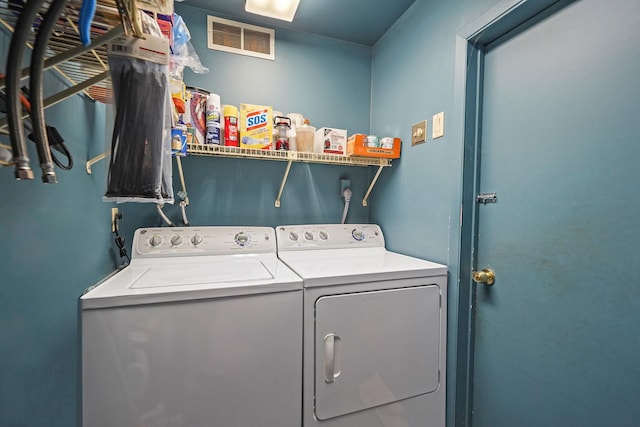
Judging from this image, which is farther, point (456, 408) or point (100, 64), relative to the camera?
point (456, 408)

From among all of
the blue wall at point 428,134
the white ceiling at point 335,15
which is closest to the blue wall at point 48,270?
the white ceiling at point 335,15

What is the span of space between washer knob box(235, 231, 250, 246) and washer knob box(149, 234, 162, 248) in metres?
0.43

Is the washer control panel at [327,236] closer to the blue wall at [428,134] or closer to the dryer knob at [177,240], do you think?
the blue wall at [428,134]

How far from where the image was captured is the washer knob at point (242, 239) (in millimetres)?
1673

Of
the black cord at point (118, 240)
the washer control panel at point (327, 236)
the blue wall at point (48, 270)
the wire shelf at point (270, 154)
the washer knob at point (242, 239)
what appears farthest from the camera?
the washer control panel at point (327, 236)

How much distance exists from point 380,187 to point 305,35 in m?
1.31

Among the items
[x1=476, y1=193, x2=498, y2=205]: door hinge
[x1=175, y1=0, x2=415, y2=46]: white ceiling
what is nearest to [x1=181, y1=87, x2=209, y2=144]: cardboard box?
[x1=175, y1=0, x2=415, y2=46]: white ceiling

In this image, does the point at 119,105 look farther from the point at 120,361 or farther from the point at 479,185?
the point at 479,185

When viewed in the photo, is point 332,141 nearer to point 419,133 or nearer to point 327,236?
point 419,133

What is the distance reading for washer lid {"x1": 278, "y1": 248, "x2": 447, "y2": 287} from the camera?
3.90 feet

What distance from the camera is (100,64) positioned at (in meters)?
0.95

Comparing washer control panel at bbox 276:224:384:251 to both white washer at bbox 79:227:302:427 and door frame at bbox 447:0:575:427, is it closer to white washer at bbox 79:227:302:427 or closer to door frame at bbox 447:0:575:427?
white washer at bbox 79:227:302:427

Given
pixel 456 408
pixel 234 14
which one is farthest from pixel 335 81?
pixel 456 408

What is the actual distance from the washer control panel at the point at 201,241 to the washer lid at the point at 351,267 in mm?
172
